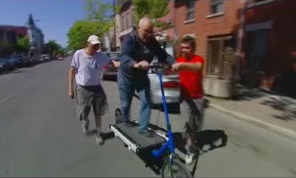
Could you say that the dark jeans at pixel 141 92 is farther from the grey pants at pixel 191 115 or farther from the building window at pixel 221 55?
the building window at pixel 221 55

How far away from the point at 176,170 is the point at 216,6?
1483cm

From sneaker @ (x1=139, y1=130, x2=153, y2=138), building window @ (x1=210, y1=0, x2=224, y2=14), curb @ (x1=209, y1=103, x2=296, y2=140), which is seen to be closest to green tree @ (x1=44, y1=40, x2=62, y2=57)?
building window @ (x1=210, y1=0, x2=224, y2=14)

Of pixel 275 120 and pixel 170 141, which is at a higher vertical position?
pixel 170 141

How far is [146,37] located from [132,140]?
1.48 meters

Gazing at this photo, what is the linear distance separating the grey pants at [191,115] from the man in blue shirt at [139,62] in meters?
0.54

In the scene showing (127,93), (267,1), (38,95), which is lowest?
(38,95)

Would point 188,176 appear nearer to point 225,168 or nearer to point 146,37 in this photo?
point 225,168

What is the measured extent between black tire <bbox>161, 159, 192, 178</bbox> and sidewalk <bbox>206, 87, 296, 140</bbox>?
11.1 ft

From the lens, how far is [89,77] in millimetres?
5480

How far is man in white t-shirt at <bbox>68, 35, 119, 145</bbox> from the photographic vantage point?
5453mm

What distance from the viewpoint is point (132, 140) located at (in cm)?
468

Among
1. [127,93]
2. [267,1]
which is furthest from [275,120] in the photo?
[267,1]

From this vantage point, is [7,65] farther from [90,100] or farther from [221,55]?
[90,100]

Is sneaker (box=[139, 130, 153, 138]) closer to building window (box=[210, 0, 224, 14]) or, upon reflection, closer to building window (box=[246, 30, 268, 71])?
building window (box=[246, 30, 268, 71])
